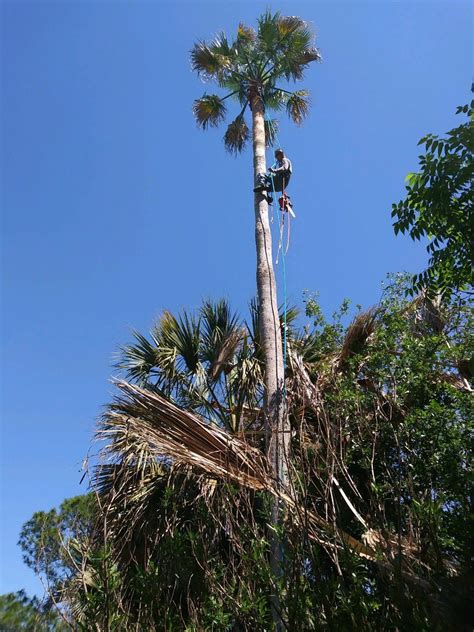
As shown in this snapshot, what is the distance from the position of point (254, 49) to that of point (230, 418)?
6.27 meters

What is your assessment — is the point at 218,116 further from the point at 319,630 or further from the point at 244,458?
the point at 319,630

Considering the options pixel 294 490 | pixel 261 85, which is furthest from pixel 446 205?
pixel 261 85

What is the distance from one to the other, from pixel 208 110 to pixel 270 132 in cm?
120

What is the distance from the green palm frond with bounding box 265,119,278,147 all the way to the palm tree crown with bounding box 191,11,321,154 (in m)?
0.19

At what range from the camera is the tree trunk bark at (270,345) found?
4898 millimetres

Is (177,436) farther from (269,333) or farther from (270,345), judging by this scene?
(269,333)

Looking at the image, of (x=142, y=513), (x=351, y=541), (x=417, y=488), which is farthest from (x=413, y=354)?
(x=142, y=513)

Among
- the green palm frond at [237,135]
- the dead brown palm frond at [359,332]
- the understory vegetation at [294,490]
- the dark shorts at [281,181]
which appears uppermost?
the green palm frond at [237,135]

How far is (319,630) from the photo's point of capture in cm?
312

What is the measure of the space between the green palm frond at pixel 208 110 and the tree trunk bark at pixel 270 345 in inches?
72.2

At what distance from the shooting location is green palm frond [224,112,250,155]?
9703 mm

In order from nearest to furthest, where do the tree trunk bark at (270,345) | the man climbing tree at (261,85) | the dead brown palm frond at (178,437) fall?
the dead brown palm frond at (178,437) → the tree trunk bark at (270,345) → the man climbing tree at (261,85)

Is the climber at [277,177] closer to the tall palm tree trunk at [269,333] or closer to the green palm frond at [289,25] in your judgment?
the tall palm tree trunk at [269,333]

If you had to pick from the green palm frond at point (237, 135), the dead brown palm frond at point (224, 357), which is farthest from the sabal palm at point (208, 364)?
the green palm frond at point (237, 135)
